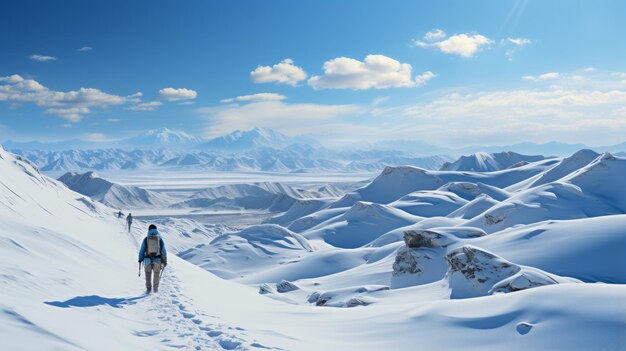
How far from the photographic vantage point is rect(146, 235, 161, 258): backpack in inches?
520

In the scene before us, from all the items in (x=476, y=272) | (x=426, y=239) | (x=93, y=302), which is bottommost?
(x=476, y=272)

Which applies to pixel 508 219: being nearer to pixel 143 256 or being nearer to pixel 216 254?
pixel 216 254

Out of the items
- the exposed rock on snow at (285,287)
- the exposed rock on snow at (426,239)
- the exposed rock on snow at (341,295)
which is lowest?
the exposed rock on snow at (285,287)

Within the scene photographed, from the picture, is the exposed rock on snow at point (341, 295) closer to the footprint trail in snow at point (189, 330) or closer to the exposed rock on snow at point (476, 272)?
the exposed rock on snow at point (476, 272)

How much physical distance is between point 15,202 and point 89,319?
23140 millimetres

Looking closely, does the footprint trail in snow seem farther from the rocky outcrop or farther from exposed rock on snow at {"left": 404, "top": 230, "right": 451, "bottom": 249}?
exposed rock on snow at {"left": 404, "top": 230, "right": 451, "bottom": 249}

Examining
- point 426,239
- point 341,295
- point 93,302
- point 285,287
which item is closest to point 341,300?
point 341,295

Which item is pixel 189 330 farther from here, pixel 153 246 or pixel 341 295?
pixel 341 295

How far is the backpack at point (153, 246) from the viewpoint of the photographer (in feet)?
43.3

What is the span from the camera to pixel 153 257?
13133 millimetres

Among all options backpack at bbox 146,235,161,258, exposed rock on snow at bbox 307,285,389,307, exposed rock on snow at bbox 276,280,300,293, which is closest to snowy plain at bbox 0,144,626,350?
exposed rock on snow at bbox 307,285,389,307

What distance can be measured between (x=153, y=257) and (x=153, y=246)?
37 centimetres

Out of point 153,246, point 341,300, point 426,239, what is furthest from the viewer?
point 426,239

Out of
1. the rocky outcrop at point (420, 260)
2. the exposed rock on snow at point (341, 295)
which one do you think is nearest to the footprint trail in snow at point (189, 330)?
the exposed rock on snow at point (341, 295)
